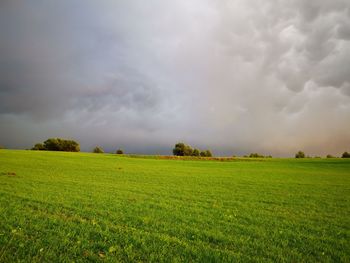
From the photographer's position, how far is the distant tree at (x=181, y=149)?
15412 centimetres

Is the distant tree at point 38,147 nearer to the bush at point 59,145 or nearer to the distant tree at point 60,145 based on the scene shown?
the bush at point 59,145

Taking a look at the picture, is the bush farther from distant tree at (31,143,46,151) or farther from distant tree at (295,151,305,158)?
distant tree at (295,151,305,158)

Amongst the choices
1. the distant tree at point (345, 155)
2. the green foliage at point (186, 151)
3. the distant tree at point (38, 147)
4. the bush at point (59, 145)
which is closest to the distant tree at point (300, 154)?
the distant tree at point (345, 155)

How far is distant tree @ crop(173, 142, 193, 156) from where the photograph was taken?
15412 centimetres

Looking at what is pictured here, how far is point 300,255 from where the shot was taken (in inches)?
338

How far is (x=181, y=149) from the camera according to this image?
511ft

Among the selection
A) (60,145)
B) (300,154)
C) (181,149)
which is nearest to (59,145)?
(60,145)

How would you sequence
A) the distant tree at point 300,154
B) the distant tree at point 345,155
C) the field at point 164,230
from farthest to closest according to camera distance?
the distant tree at point 300,154 → the distant tree at point 345,155 → the field at point 164,230

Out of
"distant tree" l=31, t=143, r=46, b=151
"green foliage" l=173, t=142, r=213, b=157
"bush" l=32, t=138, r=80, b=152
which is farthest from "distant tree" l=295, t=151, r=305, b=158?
"distant tree" l=31, t=143, r=46, b=151

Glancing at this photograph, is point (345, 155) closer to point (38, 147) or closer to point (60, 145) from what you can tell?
point (60, 145)

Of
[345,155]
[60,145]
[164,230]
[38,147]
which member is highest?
[60,145]

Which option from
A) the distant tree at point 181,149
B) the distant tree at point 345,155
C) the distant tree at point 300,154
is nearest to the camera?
the distant tree at point 345,155

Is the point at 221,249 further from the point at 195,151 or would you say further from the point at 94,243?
the point at 195,151

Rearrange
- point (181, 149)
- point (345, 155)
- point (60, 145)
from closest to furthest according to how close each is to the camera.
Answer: point (345, 155) < point (60, 145) < point (181, 149)
